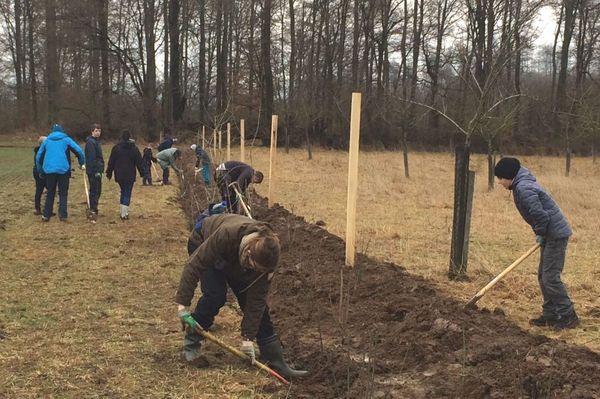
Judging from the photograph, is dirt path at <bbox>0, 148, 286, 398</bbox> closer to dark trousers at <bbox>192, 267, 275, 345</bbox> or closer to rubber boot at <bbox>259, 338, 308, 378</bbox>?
rubber boot at <bbox>259, 338, 308, 378</bbox>

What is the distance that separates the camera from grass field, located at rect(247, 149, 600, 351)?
6203 millimetres

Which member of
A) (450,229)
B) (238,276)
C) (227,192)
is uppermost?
(227,192)

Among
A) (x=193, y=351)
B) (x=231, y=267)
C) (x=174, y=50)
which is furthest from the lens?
(x=174, y=50)

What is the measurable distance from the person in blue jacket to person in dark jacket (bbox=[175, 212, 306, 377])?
6.57 m

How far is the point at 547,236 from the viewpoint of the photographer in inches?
207

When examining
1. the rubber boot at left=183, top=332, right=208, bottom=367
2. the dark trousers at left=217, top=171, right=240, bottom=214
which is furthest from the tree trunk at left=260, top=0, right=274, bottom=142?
the rubber boot at left=183, top=332, right=208, bottom=367

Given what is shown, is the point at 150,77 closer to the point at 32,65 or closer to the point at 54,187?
the point at 32,65

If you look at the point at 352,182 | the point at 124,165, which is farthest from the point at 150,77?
the point at 352,182

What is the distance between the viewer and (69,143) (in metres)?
10.3

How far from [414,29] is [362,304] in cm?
3984

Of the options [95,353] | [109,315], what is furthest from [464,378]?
[109,315]

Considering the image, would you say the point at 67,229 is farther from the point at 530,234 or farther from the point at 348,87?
the point at 348,87

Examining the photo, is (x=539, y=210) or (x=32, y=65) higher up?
(x=32, y=65)

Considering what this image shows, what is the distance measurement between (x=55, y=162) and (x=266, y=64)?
3218 cm
